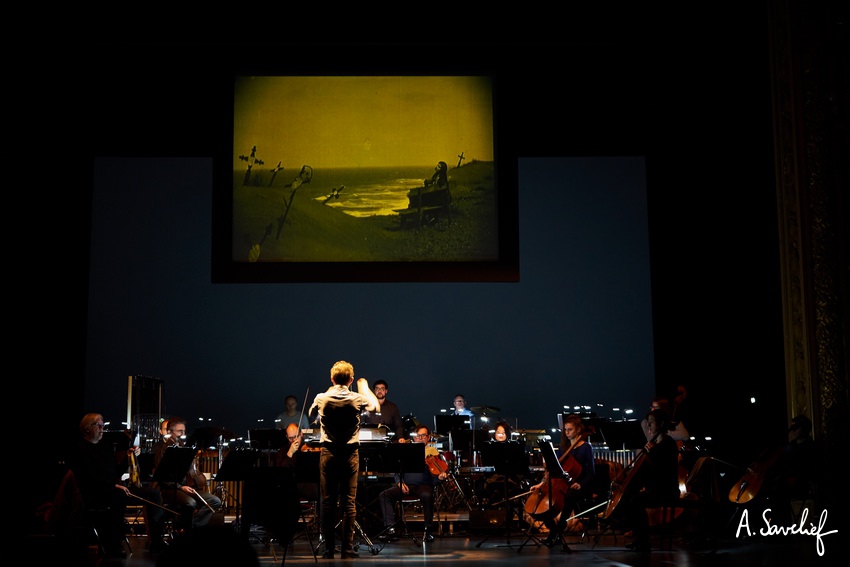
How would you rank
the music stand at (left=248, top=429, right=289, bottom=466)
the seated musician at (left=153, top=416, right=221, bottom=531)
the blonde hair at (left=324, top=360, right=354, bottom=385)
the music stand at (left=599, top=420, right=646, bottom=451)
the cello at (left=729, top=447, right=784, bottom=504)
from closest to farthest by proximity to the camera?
the blonde hair at (left=324, top=360, right=354, bottom=385) < the cello at (left=729, top=447, right=784, bottom=504) < the music stand at (left=599, top=420, right=646, bottom=451) < the seated musician at (left=153, top=416, right=221, bottom=531) < the music stand at (left=248, top=429, right=289, bottom=466)

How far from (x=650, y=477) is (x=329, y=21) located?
646 centimetres

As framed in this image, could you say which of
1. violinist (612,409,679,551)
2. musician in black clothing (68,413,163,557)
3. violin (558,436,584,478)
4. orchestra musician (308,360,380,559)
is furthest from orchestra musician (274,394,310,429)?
violinist (612,409,679,551)

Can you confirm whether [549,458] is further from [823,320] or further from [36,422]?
[36,422]

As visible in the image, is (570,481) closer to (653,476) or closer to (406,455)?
(653,476)

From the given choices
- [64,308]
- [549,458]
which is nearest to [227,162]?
[64,308]

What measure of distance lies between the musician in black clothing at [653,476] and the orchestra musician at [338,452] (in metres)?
2.35

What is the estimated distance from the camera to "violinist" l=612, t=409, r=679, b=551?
7.85 meters

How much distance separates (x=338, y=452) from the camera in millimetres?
7598

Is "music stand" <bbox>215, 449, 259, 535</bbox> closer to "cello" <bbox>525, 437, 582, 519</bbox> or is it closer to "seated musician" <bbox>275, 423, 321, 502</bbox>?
"seated musician" <bbox>275, 423, 321, 502</bbox>

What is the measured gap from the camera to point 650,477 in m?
7.90

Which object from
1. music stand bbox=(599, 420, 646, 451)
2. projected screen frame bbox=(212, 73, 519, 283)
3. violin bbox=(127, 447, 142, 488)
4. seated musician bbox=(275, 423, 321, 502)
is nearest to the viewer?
music stand bbox=(599, 420, 646, 451)

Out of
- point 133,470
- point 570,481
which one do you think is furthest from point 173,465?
point 570,481

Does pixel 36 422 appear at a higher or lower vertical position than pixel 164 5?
lower

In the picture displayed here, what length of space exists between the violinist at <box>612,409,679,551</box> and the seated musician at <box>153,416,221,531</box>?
A: 4048 millimetres
